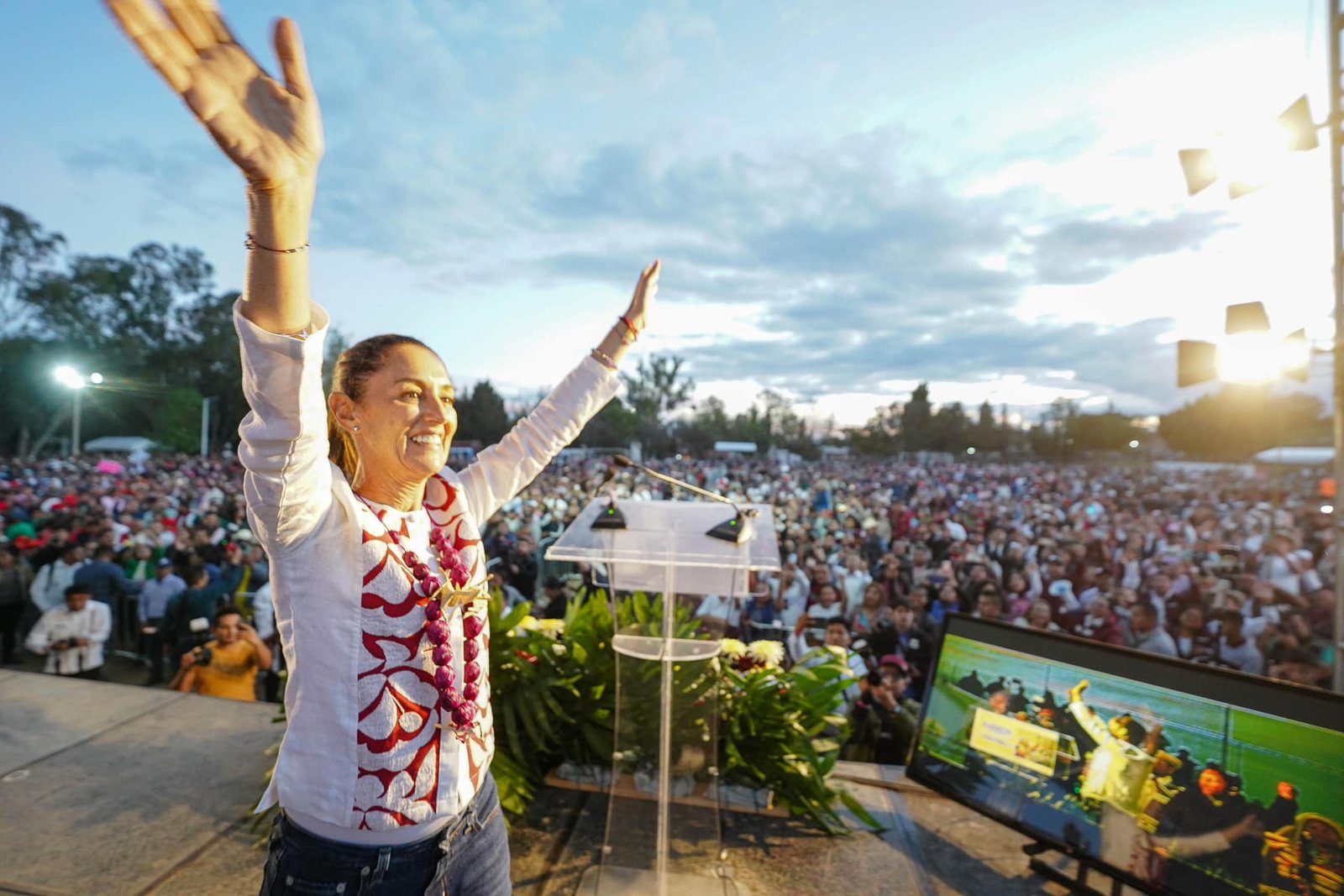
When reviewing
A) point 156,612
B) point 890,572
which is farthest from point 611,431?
point 156,612

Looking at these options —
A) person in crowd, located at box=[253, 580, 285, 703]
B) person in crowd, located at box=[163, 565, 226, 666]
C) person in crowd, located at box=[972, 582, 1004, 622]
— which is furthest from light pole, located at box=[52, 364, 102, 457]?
person in crowd, located at box=[972, 582, 1004, 622]

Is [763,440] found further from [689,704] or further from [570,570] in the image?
[689,704]

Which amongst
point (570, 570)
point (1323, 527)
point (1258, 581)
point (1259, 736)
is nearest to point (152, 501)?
point (570, 570)

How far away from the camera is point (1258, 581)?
6.52 meters

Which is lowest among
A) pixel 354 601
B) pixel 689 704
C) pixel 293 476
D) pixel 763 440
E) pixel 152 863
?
pixel 152 863

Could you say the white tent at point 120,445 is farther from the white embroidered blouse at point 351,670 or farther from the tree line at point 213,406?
the white embroidered blouse at point 351,670

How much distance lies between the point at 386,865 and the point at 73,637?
6.20 m

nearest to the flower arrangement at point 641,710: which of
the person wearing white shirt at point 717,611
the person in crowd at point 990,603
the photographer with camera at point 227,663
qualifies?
the person wearing white shirt at point 717,611

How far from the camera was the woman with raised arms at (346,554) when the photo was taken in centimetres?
87

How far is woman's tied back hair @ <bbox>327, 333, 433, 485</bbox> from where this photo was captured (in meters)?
1.24

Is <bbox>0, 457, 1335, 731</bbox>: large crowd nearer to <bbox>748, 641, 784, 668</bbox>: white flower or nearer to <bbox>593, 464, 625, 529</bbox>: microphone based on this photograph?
<bbox>593, 464, 625, 529</bbox>: microphone

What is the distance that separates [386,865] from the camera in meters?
1.14

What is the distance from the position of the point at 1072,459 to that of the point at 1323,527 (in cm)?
842

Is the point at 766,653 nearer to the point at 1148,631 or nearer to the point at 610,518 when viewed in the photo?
the point at 610,518
